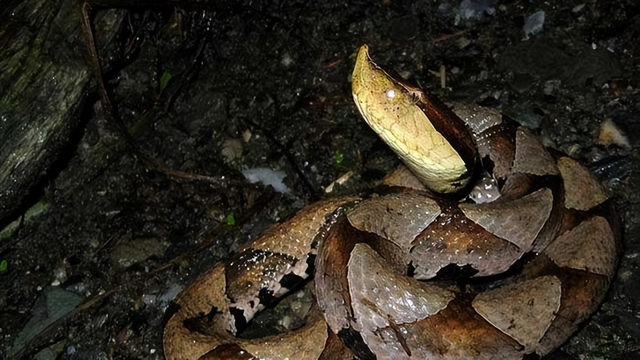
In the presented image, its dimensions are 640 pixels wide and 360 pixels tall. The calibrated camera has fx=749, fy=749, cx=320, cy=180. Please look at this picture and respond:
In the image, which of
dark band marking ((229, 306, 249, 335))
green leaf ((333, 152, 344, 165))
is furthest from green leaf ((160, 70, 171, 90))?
dark band marking ((229, 306, 249, 335))

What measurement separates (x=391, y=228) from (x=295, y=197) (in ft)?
3.59

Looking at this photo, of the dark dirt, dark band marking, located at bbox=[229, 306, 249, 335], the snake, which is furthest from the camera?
the dark dirt

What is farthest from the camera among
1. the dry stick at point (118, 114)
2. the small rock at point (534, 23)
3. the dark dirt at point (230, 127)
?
the small rock at point (534, 23)

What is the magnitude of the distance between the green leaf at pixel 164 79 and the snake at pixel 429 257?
180cm

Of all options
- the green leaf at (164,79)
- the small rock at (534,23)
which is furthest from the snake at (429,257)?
the green leaf at (164,79)

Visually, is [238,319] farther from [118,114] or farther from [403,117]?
[118,114]

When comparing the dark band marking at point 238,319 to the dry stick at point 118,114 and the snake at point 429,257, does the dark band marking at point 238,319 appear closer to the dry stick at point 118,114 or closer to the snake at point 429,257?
the snake at point 429,257

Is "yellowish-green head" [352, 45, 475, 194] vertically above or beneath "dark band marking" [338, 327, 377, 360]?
above

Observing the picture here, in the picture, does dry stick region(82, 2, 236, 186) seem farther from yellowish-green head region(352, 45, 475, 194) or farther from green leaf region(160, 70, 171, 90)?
yellowish-green head region(352, 45, 475, 194)

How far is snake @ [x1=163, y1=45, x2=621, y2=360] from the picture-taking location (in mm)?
3703

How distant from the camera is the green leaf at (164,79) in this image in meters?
5.80

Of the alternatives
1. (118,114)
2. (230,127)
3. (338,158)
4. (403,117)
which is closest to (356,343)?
(403,117)

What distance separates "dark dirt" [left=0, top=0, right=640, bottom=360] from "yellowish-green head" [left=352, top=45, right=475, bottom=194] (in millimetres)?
1175

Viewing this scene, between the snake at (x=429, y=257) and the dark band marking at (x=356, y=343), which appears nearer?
the snake at (x=429, y=257)
